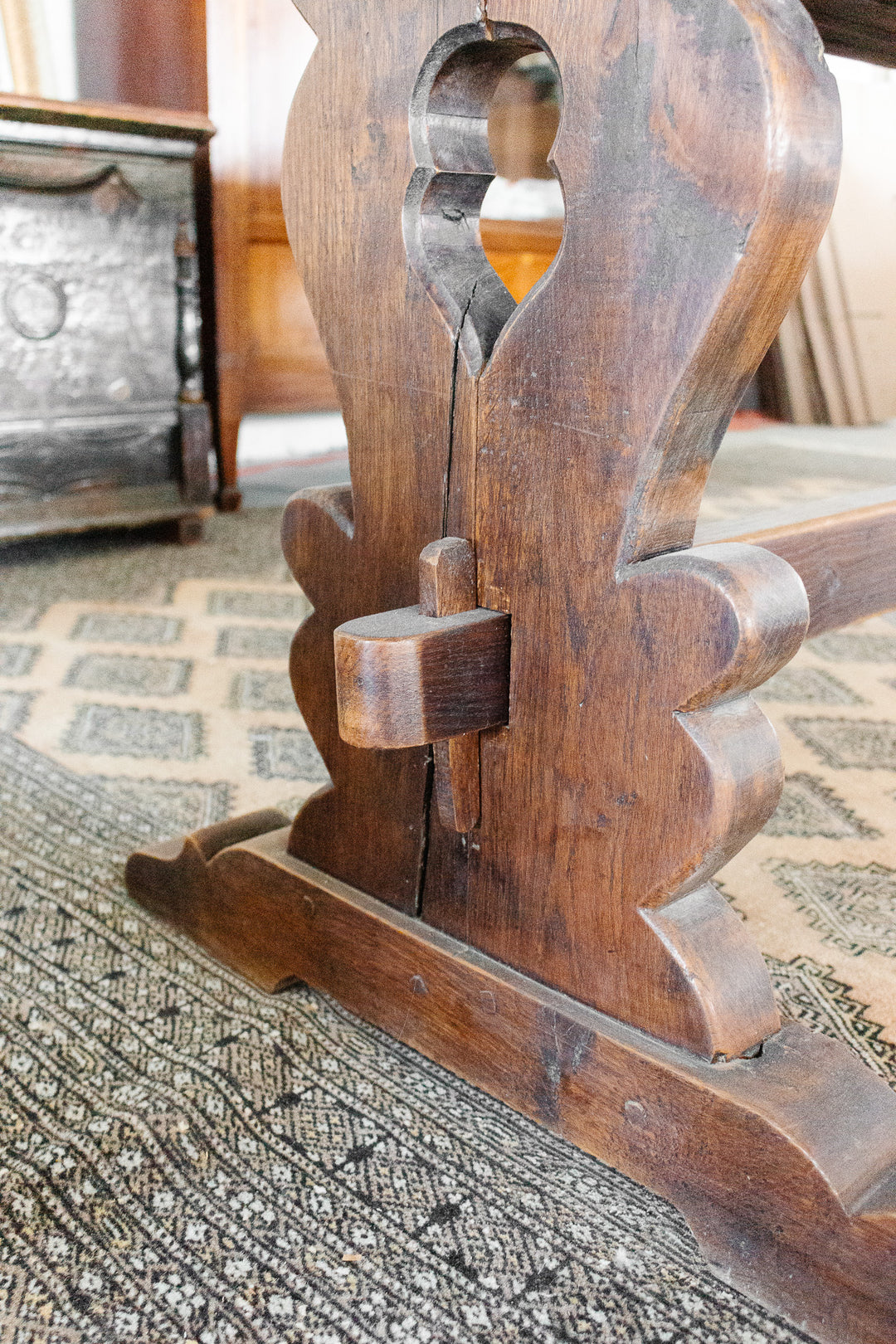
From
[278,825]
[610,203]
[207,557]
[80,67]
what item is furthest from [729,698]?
[80,67]

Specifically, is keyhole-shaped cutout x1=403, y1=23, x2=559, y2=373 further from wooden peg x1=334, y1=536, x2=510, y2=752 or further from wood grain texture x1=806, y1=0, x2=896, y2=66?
wood grain texture x1=806, y1=0, x2=896, y2=66

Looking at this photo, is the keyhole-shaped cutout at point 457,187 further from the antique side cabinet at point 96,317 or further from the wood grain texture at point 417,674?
the antique side cabinet at point 96,317

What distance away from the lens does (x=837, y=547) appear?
1077 mm

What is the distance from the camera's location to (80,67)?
296cm

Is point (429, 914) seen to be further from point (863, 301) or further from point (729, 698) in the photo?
point (863, 301)

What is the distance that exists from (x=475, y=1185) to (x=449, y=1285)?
0.31ft

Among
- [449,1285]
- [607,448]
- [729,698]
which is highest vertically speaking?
[607,448]

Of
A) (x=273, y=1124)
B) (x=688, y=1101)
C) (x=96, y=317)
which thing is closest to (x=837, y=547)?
(x=688, y=1101)

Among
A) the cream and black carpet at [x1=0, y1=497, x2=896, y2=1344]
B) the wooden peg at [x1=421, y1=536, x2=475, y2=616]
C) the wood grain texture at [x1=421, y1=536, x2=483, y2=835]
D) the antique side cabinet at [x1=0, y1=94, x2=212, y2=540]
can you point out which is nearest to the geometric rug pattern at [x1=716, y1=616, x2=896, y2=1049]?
the cream and black carpet at [x1=0, y1=497, x2=896, y2=1344]

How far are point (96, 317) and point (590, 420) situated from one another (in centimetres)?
202

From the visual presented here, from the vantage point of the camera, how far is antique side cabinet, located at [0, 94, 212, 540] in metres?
2.31

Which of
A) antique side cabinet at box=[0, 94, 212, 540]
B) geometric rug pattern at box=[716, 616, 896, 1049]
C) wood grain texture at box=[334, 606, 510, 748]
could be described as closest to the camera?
wood grain texture at box=[334, 606, 510, 748]

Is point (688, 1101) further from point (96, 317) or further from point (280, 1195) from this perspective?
point (96, 317)

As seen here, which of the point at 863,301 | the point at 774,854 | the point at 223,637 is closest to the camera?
the point at 774,854
